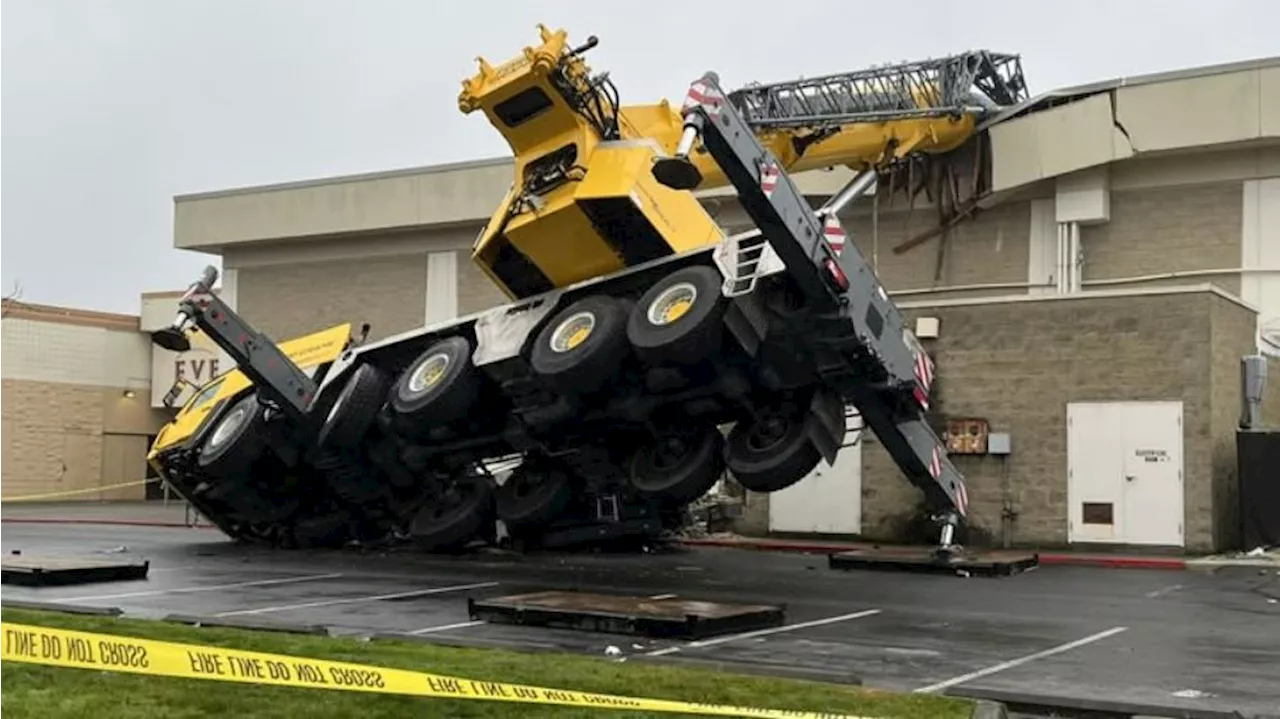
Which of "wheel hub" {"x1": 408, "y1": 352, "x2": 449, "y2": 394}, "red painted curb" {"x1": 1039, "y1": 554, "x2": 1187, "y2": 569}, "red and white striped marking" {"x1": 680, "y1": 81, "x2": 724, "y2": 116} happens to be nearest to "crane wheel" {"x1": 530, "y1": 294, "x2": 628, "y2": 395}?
"wheel hub" {"x1": 408, "y1": 352, "x2": 449, "y2": 394}

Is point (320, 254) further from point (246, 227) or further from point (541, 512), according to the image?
point (541, 512)

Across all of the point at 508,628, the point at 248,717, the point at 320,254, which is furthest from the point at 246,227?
the point at 248,717

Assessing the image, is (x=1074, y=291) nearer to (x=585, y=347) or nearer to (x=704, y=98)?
(x=585, y=347)

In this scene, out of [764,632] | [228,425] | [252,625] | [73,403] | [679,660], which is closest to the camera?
[679,660]

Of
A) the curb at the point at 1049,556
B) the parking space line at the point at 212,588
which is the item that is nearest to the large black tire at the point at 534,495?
the parking space line at the point at 212,588

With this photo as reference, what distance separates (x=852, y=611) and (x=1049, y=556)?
28.3ft

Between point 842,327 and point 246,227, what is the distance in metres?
28.3

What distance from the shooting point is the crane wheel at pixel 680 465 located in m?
14.7

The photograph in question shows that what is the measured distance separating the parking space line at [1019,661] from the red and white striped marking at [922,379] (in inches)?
152

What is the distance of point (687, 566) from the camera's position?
17625 millimetres

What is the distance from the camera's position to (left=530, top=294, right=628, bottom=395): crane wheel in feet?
45.7

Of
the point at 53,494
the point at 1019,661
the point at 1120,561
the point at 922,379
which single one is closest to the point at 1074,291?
the point at 1120,561

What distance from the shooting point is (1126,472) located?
2038cm

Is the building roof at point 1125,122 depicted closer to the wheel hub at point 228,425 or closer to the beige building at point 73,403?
the wheel hub at point 228,425
